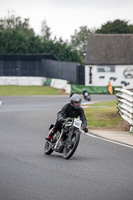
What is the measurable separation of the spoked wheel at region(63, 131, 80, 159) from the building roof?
55.5 meters

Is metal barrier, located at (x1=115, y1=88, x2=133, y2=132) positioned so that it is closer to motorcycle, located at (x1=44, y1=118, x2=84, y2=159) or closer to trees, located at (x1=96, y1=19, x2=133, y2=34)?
motorcycle, located at (x1=44, y1=118, x2=84, y2=159)

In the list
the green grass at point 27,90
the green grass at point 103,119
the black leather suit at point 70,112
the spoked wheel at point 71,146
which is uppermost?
the black leather suit at point 70,112

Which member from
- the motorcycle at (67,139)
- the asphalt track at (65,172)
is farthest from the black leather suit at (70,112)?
the asphalt track at (65,172)

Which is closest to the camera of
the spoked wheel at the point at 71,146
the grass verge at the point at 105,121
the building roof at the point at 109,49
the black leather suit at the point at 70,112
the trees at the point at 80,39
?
the spoked wheel at the point at 71,146

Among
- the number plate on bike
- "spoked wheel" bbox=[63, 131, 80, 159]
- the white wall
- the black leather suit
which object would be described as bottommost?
the white wall

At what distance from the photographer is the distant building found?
6700 cm

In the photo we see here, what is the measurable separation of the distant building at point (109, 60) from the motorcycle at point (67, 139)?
175 feet

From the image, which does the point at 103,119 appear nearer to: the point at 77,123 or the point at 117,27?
the point at 77,123

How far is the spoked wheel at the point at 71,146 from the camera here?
11.9 metres

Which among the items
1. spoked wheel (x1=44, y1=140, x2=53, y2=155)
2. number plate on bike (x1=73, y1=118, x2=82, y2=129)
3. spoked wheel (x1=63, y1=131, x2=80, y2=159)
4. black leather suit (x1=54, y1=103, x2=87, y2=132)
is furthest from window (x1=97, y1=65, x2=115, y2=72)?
number plate on bike (x1=73, y1=118, x2=82, y2=129)

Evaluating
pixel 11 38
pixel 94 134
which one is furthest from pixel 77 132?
pixel 11 38

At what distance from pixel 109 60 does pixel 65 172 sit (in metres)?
58.3

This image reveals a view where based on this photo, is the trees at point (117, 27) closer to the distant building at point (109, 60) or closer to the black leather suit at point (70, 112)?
the distant building at point (109, 60)

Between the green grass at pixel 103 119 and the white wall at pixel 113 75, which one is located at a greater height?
the green grass at pixel 103 119
